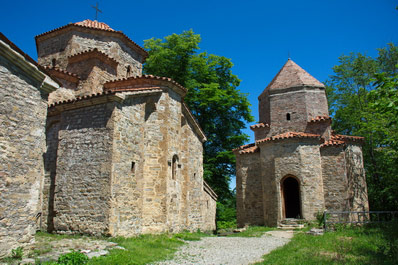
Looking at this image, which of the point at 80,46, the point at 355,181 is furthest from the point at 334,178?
the point at 80,46

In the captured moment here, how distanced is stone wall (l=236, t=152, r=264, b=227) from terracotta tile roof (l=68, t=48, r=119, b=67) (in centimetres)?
939

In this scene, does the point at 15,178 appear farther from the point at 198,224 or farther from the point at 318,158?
the point at 318,158

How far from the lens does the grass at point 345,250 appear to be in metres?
7.10

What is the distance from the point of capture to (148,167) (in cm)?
1173

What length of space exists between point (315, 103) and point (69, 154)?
14611 mm

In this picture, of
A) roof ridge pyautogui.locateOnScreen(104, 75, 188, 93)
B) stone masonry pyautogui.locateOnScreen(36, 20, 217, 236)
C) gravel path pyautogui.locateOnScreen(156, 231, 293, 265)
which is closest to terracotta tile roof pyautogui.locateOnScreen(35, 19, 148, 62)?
stone masonry pyautogui.locateOnScreen(36, 20, 217, 236)

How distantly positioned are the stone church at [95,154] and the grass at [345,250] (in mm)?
4985

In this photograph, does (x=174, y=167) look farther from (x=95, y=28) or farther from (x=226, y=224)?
(x=226, y=224)

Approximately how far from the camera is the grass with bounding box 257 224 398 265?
7099 mm

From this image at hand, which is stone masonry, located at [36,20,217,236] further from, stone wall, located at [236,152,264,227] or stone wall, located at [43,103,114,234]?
stone wall, located at [236,152,264,227]

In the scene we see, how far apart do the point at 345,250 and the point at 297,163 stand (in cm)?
734

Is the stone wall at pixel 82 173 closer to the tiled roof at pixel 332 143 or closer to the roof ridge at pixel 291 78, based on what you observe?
the tiled roof at pixel 332 143

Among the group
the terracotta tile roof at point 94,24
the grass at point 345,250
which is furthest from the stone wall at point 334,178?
the terracotta tile roof at point 94,24

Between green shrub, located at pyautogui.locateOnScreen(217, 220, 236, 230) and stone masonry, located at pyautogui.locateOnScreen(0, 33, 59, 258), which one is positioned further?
green shrub, located at pyautogui.locateOnScreen(217, 220, 236, 230)
